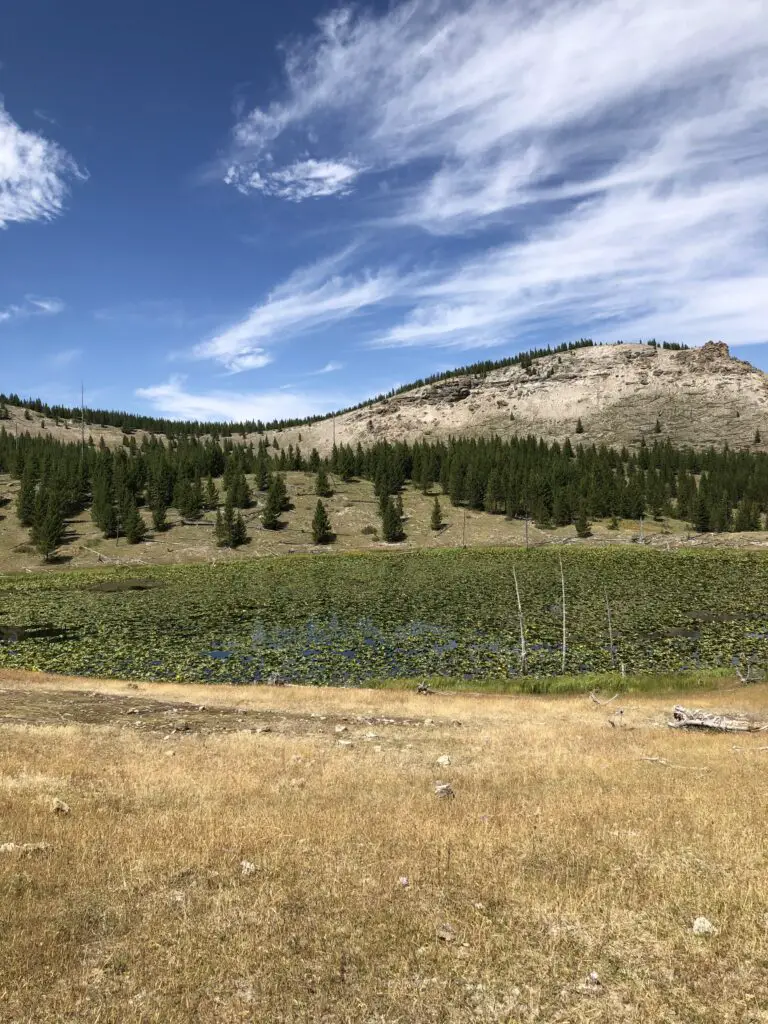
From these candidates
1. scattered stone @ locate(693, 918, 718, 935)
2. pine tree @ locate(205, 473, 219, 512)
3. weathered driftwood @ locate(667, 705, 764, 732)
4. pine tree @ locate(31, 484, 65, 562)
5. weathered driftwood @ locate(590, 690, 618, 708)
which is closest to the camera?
scattered stone @ locate(693, 918, 718, 935)

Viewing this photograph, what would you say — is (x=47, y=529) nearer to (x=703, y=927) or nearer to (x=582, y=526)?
(x=582, y=526)

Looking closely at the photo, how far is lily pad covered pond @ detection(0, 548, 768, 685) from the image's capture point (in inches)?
1574

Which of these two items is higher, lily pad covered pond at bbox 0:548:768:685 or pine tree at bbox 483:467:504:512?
pine tree at bbox 483:467:504:512

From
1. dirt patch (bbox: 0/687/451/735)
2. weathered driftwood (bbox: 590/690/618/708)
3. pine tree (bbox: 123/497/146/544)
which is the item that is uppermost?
pine tree (bbox: 123/497/146/544)

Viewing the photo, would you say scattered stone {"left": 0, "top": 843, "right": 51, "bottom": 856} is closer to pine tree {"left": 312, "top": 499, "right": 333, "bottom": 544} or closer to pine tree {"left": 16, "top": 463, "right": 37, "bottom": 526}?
pine tree {"left": 312, "top": 499, "right": 333, "bottom": 544}

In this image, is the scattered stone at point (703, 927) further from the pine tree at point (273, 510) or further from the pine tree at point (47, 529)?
the pine tree at point (273, 510)

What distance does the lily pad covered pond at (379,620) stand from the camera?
40.0 metres

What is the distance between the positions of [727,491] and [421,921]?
170 meters

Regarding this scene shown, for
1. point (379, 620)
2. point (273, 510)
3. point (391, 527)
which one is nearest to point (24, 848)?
point (379, 620)

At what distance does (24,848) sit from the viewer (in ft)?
34.2

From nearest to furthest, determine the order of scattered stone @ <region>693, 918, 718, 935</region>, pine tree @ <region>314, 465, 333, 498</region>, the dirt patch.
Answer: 1. scattered stone @ <region>693, 918, 718, 935</region>
2. the dirt patch
3. pine tree @ <region>314, 465, 333, 498</region>

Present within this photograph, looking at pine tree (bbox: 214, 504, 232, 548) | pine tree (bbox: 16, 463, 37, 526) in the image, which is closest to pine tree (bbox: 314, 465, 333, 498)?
pine tree (bbox: 214, 504, 232, 548)

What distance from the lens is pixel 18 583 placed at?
87.2 m

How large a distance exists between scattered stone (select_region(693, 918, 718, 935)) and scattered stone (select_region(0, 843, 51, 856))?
11.1 metres
